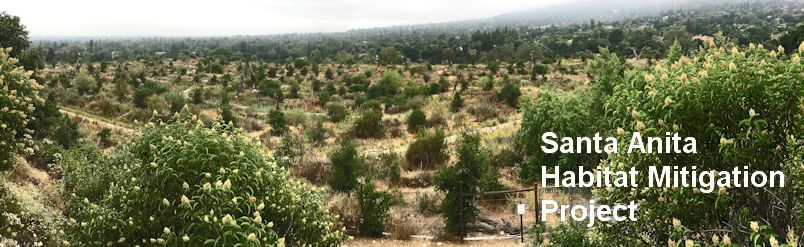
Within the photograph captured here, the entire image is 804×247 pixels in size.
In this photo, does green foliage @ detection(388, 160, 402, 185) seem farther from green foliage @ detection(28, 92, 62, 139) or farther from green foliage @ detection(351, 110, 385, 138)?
green foliage @ detection(28, 92, 62, 139)

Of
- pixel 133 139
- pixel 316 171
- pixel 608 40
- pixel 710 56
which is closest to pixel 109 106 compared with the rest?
pixel 316 171

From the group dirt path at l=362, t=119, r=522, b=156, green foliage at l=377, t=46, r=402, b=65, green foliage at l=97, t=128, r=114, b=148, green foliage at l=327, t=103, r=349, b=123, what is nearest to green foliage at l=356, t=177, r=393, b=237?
dirt path at l=362, t=119, r=522, b=156

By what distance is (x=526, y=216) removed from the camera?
48.8 feet

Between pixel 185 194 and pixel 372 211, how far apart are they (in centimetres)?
855

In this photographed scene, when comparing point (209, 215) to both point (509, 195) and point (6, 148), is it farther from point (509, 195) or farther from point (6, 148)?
point (509, 195)

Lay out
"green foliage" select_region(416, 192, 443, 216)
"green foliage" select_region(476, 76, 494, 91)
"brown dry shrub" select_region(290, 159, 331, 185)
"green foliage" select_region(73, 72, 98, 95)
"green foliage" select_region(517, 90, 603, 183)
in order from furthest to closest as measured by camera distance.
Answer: "green foliage" select_region(476, 76, 494, 91) → "green foliage" select_region(73, 72, 98, 95) → "brown dry shrub" select_region(290, 159, 331, 185) → "green foliage" select_region(517, 90, 603, 183) → "green foliage" select_region(416, 192, 443, 216)

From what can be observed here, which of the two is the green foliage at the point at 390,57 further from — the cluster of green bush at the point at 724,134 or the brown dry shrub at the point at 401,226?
the cluster of green bush at the point at 724,134

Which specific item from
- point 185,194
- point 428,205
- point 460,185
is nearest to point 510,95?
point 428,205

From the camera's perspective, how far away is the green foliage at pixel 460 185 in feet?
45.1

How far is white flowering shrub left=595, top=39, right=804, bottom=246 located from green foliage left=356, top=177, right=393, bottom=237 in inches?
324

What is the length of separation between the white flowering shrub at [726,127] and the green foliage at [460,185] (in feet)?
25.8

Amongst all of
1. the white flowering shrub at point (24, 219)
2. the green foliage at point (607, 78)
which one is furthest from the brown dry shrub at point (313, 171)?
the green foliage at point (607, 78)

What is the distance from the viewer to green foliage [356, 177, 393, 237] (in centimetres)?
1362

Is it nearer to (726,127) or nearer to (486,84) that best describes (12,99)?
(726,127)
